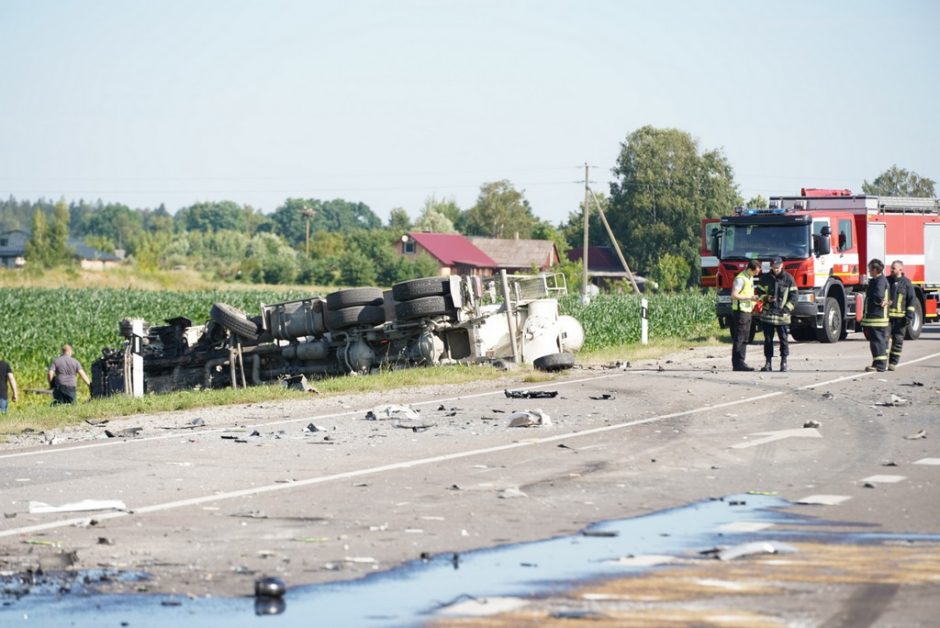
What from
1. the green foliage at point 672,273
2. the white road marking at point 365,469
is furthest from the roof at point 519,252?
the white road marking at point 365,469

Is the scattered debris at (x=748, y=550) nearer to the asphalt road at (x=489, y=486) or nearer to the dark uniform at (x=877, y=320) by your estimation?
the asphalt road at (x=489, y=486)

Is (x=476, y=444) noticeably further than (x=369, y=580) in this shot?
Yes

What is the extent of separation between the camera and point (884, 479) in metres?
10.8

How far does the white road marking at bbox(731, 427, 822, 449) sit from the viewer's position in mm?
13344

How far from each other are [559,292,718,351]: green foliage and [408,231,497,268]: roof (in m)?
60.3

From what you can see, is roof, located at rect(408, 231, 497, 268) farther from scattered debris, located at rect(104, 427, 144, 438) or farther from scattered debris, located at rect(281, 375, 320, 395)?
scattered debris, located at rect(104, 427, 144, 438)

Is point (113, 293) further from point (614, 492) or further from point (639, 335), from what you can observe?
point (614, 492)

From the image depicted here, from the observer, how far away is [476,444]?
1341cm

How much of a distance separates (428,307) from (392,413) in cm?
647

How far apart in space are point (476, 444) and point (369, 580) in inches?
247

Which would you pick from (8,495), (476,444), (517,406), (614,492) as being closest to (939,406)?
(517,406)

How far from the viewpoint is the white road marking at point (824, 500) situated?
9.61 metres

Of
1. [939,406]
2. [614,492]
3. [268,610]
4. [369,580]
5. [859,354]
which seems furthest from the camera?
[859,354]

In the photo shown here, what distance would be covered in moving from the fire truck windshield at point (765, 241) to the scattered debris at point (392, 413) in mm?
14658
